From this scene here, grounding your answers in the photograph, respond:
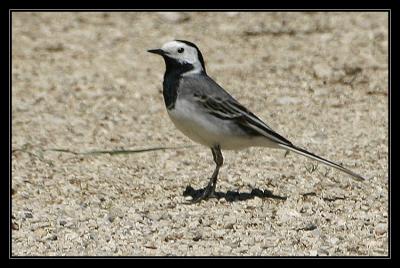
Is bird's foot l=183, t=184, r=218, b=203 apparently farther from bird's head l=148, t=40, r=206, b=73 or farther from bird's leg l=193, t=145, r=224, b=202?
bird's head l=148, t=40, r=206, b=73

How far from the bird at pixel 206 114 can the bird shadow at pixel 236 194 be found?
7 centimetres

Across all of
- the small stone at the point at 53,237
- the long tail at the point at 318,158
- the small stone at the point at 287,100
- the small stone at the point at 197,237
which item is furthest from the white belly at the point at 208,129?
the small stone at the point at 287,100

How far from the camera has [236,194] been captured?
8852 mm

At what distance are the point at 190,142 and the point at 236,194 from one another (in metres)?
1.87

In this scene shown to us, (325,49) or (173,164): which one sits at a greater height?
(325,49)

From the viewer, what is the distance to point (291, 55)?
532 inches

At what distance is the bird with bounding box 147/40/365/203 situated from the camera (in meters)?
8.60

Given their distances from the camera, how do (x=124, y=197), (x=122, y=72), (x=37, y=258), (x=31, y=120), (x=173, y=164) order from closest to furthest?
(x=37, y=258)
(x=124, y=197)
(x=173, y=164)
(x=31, y=120)
(x=122, y=72)

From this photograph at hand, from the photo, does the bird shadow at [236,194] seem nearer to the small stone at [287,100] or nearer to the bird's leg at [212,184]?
the bird's leg at [212,184]

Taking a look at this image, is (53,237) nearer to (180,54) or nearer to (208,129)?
(208,129)

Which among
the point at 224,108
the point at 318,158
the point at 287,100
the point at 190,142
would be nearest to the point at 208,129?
the point at 224,108

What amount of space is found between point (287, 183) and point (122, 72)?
451cm

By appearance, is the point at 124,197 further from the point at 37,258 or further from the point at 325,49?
the point at 325,49

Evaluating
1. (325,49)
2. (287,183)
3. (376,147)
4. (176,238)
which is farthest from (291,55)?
(176,238)
